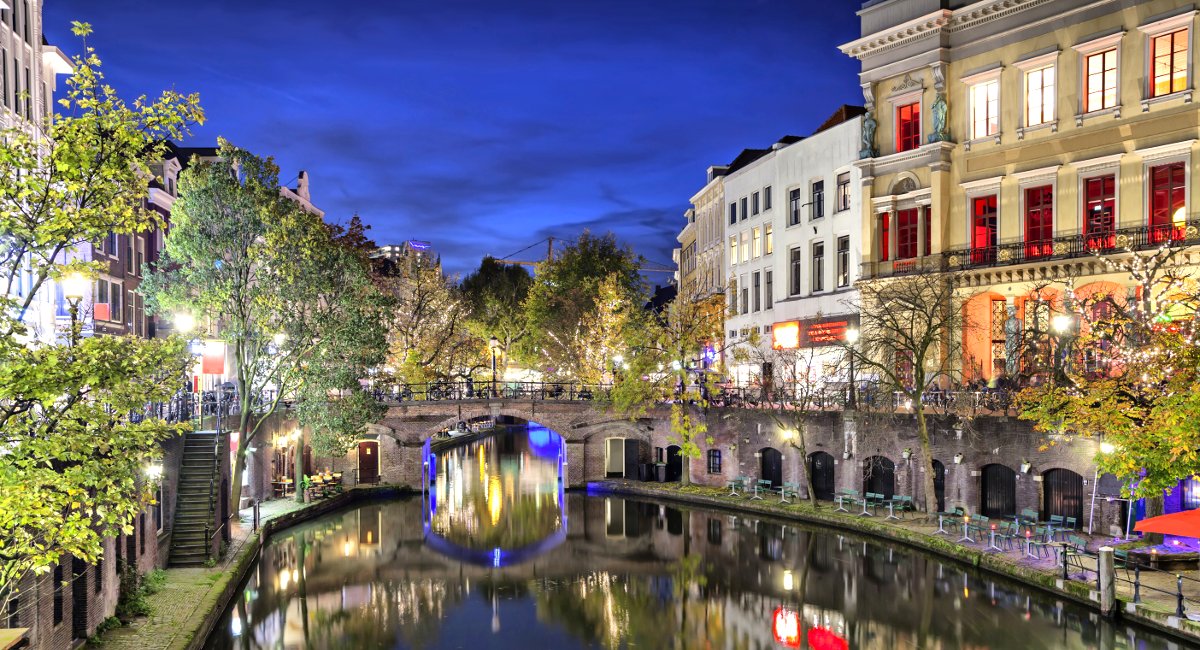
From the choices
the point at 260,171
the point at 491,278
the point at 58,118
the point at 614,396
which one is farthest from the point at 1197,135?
the point at 491,278

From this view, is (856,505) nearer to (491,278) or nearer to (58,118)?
(58,118)

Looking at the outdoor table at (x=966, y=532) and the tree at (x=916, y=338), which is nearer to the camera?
the outdoor table at (x=966, y=532)

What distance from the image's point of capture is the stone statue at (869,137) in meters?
45.2

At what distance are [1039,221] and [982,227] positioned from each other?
2.46 meters

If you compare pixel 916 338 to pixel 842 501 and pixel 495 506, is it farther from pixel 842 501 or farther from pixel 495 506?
pixel 495 506

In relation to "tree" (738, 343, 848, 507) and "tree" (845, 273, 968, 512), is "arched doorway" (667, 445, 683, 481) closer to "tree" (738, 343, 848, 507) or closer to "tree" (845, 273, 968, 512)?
"tree" (738, 343, 848, 507)

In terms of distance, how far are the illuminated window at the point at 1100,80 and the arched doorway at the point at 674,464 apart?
82.9 feet

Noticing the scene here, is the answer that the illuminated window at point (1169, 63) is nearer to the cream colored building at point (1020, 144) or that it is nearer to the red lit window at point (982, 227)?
the cream colored building at point (1020, 144)

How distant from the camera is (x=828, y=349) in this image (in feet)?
162

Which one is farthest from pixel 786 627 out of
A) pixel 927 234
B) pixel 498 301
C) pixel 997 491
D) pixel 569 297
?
pixel 498 301

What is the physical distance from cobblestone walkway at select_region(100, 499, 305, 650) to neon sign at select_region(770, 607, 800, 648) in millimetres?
13862

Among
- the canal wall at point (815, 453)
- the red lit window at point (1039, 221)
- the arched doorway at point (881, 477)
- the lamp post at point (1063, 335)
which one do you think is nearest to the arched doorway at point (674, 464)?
the canal wall at point (815, 453)

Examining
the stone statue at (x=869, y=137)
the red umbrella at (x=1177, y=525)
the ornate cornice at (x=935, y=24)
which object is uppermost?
the ornate cornice at (x=935, y=24)

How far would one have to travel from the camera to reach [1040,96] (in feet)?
131
